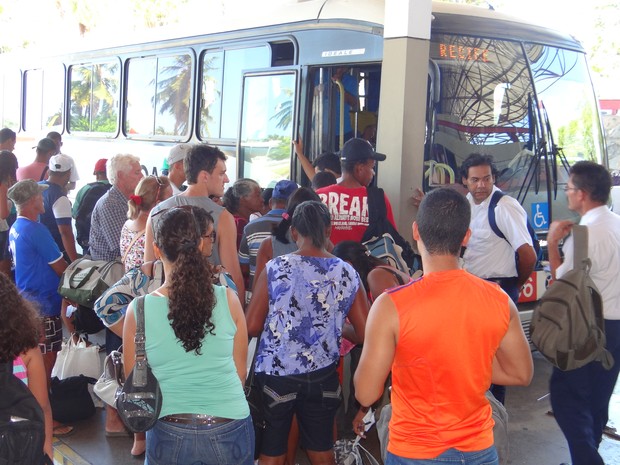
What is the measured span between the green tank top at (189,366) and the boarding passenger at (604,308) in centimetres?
211

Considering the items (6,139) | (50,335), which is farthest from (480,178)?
(6,139)

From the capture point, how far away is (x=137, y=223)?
4922mm

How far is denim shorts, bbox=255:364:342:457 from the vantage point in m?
3.68

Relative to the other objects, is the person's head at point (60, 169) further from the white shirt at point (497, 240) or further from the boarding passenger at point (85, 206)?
the white shirt at point (497, 240)

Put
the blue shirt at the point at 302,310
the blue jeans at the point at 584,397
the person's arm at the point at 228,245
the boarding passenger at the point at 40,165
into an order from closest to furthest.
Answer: the blue shirt at the point at 302,310 < the blue jeans at the point at 584,397 < the person's arm at the point at 228,245 < the boarding passenger at the point at 40,165

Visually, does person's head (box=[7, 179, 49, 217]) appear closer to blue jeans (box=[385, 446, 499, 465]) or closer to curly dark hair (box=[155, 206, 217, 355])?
curly dark hair (box=[155, 206, 217, 355])

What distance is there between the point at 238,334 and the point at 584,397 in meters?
2.20

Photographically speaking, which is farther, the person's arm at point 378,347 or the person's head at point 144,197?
the person's head at point 144,197

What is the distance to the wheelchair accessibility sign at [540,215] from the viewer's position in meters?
6.87

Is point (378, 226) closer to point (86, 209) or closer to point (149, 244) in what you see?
point (149, 244)

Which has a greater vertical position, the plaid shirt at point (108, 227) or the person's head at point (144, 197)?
the person's head at point (144, 197)

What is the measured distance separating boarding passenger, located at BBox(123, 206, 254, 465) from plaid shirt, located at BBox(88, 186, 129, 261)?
8.85 ft

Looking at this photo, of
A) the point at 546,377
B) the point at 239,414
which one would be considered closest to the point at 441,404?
the point at 239,414

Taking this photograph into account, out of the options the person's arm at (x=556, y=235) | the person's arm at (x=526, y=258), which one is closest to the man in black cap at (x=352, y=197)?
the person's arm at (x=526, y=258)
